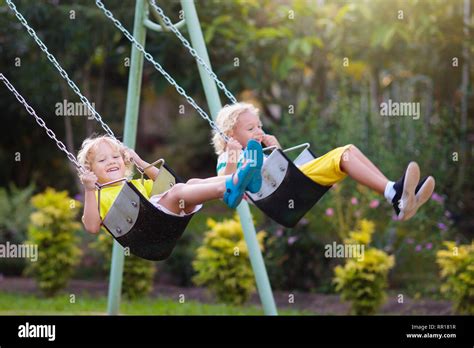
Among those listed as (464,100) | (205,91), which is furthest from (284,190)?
(464,100)

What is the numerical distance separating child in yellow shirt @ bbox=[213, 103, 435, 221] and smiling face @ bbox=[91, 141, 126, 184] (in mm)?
582

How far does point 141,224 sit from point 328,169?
1055 millimetres

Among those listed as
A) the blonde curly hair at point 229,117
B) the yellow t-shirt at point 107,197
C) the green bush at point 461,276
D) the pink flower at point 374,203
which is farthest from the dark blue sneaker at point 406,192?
the pink flower at point 374,203

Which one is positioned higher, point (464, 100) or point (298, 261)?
point (464, 100)

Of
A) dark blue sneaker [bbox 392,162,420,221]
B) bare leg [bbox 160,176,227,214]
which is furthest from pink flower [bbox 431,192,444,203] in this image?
bare leg [bbox 160,176,227,214]

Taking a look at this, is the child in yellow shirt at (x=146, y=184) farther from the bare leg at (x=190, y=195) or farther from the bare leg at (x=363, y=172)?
the bare leg at (x=363, y=172)

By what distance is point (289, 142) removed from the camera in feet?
28.7

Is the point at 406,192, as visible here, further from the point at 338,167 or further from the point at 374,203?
the point at 374,203

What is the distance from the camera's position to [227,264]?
7.62 meters

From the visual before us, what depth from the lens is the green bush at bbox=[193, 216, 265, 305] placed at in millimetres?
7594

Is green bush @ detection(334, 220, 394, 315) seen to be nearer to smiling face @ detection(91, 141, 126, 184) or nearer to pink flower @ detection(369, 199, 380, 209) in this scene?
pink flower @ detection(369, 199, 380, 209)

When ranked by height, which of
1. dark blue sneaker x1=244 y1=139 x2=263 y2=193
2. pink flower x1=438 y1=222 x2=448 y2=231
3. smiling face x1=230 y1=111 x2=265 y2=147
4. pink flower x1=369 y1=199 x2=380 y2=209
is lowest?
dark blue sneaker x1=244 y1=139 x2=263 y2=193

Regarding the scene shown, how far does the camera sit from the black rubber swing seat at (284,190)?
4820mm
